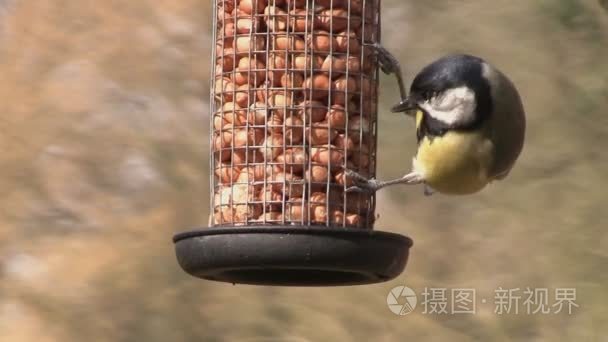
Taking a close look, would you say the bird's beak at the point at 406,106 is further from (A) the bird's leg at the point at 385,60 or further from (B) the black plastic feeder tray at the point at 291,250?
(B) the black plastic feeder tray at the point at 291,250

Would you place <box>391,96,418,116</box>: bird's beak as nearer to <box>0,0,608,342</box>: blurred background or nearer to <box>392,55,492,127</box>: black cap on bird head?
<box>392,55,492,127</box>: black cap on bird head

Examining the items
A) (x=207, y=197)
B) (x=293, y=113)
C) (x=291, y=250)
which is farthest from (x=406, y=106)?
(x=207, y=197)

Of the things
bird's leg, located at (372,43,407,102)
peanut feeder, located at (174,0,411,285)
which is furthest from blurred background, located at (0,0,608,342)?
peanut feeder, located at (174,0,411,285)

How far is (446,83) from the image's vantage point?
14.5 ft

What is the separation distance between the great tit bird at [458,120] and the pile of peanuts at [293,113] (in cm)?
19

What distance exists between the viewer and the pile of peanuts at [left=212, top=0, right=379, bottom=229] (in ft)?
13.7

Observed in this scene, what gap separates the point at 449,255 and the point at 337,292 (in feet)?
2.28

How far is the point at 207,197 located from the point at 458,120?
3.55m

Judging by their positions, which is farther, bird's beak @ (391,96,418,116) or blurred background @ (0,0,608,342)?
blurred background @ (0,0,608,342)

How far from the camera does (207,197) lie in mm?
7832

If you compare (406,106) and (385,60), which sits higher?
(385,60)

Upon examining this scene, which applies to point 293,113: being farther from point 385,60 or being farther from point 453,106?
point 453,106

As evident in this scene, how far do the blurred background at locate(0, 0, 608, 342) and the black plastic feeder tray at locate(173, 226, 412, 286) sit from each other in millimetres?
3468

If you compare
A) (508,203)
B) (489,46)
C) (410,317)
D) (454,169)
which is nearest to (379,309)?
(410,317)
